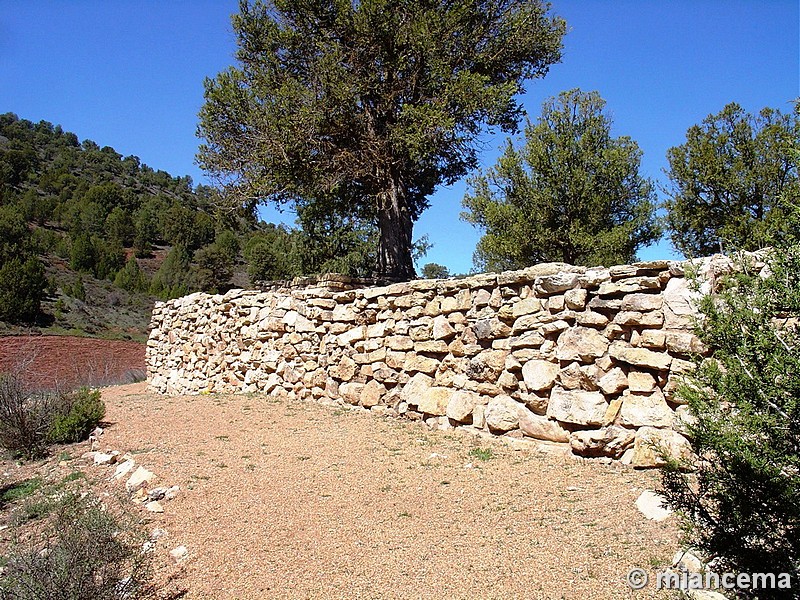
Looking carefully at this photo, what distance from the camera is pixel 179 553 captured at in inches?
155

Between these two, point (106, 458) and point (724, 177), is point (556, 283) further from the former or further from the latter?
point (724, 177)

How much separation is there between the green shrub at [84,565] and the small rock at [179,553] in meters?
0.15

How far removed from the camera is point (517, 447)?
6031mm

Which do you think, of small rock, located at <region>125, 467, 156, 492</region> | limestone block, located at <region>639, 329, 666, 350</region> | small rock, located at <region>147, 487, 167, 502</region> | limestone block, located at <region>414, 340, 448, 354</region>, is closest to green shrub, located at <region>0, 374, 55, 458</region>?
small rock, located at <region>125, 467, 156, 492</region>

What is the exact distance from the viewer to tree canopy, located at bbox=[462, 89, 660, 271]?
549 inches

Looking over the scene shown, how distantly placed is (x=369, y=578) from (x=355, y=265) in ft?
53.2

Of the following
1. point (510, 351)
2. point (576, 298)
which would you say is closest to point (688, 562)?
point (576, 298)

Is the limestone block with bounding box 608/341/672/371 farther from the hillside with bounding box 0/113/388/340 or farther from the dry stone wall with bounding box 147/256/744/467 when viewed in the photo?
the hillside with bounding box 0/113/388/340

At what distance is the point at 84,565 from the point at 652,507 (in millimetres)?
3685

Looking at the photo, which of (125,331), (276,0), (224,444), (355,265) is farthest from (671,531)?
(125,331)

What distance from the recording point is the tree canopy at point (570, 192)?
1395 cm

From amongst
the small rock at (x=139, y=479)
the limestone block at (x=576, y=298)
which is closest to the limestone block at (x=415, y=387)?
the limestone block at (x=576, y=298)

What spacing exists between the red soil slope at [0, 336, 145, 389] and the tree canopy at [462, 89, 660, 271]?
1277 cm

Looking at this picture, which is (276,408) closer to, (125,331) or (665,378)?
(665,378)
